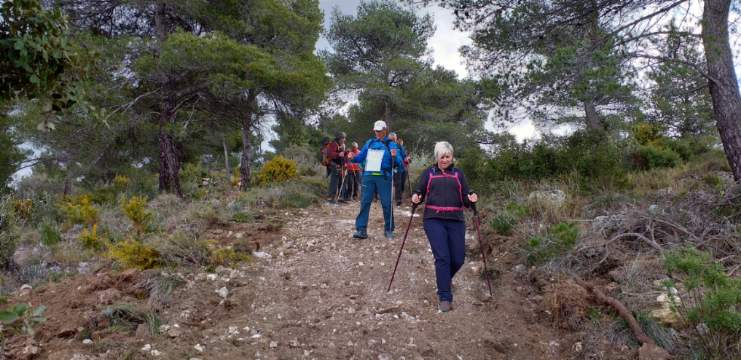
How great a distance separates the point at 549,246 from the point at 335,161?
712 centimetres

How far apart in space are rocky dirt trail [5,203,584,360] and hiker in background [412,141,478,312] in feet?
1.53

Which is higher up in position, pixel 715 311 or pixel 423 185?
pixel 423 185

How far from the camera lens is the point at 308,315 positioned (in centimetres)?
474

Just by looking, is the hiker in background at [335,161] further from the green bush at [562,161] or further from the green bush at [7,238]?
the green bush at [7,238]

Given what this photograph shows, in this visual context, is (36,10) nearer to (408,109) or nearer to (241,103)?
(241,103)

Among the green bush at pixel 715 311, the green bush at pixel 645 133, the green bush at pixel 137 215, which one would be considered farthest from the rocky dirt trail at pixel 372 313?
the green bush at pixel 645 133

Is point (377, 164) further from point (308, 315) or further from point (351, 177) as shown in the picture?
point (351, 177)

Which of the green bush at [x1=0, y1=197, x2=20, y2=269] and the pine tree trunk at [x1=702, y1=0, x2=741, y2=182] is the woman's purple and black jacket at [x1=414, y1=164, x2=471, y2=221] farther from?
the green bush at [x1=0, y1=197, x2=20, y2=269]

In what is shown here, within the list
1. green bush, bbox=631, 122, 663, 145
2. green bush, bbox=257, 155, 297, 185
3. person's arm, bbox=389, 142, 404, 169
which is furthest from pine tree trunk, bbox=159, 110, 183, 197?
green bush, bbox=631, 122, 663, 145

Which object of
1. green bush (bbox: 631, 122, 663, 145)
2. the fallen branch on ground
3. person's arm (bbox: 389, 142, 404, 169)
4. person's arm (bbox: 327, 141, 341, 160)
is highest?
green bush (bbox: 631, 122, 663, 145)

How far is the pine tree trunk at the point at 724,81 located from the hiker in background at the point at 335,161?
7414 millimetres

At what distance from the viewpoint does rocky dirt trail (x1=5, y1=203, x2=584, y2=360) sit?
3986 mm

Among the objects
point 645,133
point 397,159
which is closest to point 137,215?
point 397,159

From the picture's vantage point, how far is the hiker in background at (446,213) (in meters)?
4.98
